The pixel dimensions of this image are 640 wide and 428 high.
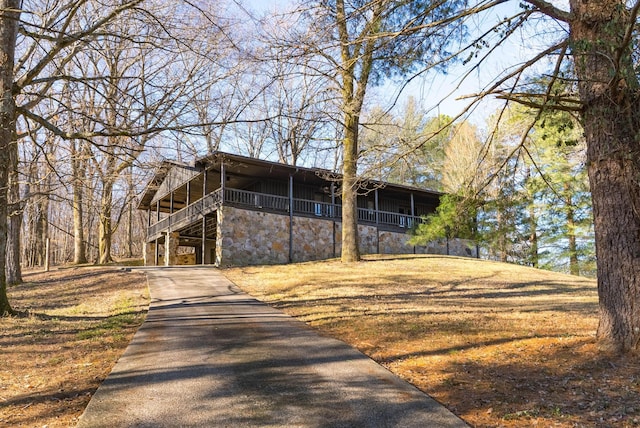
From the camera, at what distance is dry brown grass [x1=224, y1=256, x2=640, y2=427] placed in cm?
438

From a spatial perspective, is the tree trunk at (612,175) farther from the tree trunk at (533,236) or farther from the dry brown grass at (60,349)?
the tree trunk at (533,236)

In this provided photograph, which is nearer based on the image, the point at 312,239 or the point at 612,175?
the point at 612,175

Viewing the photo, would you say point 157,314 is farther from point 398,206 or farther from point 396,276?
point 398,206

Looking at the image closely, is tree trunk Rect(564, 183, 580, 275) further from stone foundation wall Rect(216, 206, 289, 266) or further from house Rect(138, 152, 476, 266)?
stone foundation wall Rect(216, 206, 289, 266)

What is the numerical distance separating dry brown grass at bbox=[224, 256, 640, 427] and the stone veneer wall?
432 cm

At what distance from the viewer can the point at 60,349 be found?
6.54m

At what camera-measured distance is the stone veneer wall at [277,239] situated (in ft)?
64.0

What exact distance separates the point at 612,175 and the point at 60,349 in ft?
25.0

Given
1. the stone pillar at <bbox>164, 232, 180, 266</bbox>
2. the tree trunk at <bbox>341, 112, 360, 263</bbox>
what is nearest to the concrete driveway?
the tree trunk at <bbox>341, 112, 360, 263</bbox>

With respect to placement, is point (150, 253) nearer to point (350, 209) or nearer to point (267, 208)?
point (267, 208)

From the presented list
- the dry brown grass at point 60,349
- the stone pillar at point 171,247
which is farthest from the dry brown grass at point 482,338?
the stone pillar at point 171,247

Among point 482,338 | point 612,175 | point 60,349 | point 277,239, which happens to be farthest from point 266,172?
point 612,175

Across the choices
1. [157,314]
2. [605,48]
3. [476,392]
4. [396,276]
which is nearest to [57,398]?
[476,392]

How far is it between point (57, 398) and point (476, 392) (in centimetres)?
415
